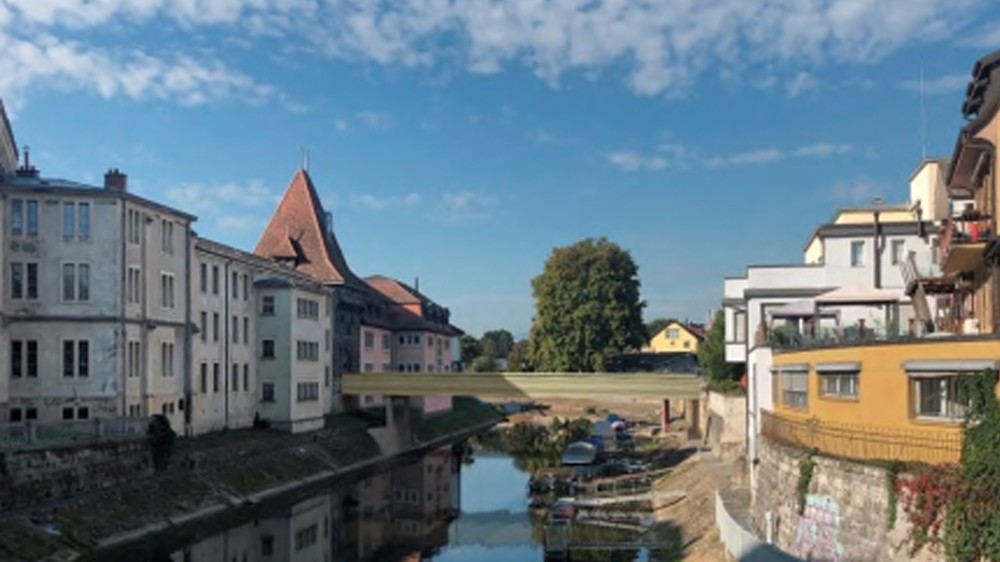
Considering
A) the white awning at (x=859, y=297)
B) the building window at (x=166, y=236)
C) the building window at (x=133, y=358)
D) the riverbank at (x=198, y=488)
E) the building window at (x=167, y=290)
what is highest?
the building window at (x=166, y=236)

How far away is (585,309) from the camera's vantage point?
92.1 metres

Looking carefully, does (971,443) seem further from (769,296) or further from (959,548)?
(769,296)

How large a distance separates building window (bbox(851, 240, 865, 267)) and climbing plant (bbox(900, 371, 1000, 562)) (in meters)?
26.8

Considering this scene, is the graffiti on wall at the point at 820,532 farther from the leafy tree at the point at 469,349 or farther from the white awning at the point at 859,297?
the leafy tree at the point at 469,349

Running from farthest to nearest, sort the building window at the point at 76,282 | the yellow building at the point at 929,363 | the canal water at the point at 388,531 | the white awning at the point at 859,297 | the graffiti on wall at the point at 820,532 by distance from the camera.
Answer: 1. the building window at the point at 76,282
2. the canal water at the point at 388,531
3. the white awning at the point at 859,297
4. the graffiti on wall at the point at 820,532
5. the yellow building at the point at 929,363

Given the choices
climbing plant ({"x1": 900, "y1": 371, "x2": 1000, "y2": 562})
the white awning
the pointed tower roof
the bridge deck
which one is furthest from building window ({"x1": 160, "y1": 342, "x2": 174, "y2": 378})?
climbing plant ({"x1": 900, "y1": 371, "x2": 1000, "y2": 562})

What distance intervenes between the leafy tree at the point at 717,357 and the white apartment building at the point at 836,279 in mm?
6987

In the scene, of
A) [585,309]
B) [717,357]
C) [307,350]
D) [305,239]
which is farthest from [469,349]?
[717,357]

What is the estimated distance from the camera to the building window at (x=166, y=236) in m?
51.1

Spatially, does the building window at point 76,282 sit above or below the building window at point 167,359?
above

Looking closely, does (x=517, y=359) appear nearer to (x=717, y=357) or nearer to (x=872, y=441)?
(x=717, y=357)

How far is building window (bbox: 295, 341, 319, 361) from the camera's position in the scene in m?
66.6

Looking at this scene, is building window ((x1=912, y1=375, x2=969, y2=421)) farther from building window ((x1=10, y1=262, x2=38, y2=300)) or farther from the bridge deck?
building window ((x1=10, y1=262, x2=38, y2=300))

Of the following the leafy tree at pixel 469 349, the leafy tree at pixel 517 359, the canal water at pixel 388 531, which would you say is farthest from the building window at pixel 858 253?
the leafy tree at pixel 469 349
